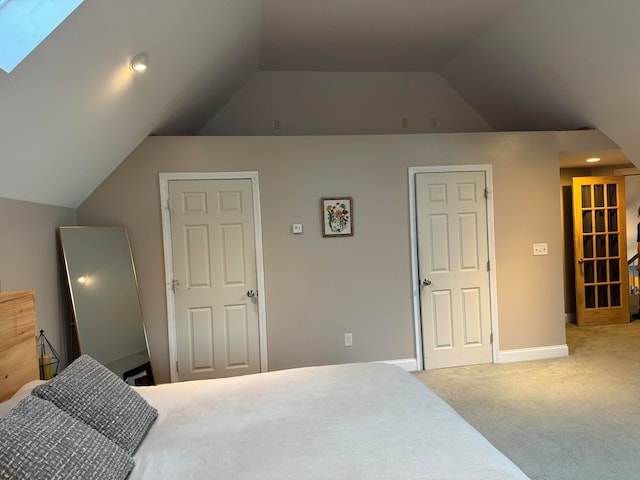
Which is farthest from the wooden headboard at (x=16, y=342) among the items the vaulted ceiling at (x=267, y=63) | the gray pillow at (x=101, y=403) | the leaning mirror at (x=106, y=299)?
the leaning mirror at (x=106, y=299)

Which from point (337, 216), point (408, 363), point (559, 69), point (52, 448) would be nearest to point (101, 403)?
point (52, 448)

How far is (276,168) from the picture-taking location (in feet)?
12.2

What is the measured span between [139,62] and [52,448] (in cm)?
213

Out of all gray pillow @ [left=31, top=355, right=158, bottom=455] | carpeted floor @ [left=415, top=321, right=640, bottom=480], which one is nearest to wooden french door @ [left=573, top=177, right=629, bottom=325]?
carpeted floor @ [left=415, top=321, right=640, bottom=480]

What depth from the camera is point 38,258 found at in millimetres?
2707

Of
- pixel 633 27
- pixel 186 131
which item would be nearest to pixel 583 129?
pixel 633 27

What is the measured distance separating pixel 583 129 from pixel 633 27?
5.36ft

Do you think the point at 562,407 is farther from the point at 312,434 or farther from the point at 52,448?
the point at 52,448

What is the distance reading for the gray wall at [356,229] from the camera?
3549 millimetres

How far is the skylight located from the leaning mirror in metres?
1.68

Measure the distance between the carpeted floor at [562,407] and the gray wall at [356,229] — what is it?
439 millimetres

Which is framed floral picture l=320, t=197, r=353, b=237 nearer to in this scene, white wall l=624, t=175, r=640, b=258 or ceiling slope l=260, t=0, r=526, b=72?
ceiling slope l=260, t=0, r=526, b=72

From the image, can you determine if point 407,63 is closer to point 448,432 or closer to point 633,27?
point 633,27

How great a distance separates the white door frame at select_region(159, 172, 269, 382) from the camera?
11.7ft
